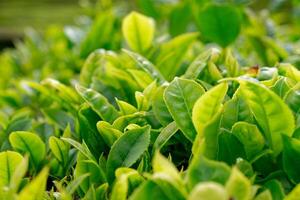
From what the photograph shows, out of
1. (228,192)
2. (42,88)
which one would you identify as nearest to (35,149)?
(42,88)

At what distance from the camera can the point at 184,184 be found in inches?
43.3

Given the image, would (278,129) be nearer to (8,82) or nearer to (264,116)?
(264,116)

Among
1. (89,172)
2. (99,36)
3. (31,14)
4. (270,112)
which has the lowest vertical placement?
(31,14)

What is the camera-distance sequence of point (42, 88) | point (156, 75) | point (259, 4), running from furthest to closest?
1. point (259, 4)
2. point (42, 88)
3. point (156, 75)

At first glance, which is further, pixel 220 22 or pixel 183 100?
pixel 220 22

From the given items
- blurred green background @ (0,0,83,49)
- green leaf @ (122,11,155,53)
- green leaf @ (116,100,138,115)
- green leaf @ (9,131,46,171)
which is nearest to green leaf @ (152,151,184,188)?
green leaf @ (116,100,138,115)

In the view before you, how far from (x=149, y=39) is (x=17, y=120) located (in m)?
0.64

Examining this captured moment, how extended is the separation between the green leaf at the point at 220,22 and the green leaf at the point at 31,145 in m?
0.93

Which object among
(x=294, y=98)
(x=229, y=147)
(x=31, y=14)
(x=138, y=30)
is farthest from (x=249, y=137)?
(x=31, y=14)

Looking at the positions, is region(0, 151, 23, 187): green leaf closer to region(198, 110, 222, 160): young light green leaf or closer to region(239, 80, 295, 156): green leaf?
region(198, 110, 222, 160): young light green leaf

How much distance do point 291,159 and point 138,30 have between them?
113cm

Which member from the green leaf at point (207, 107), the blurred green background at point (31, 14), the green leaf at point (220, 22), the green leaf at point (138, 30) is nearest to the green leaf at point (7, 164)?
the green leaf at point (207, 107)

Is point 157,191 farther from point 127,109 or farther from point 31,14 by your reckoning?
point 31,14

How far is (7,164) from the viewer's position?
1.43m
